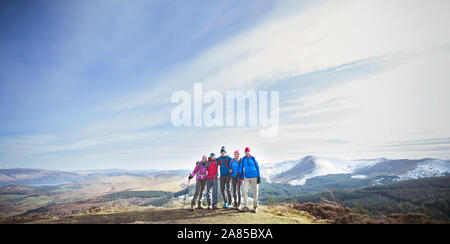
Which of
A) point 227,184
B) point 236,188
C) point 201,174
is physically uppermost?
point 201,174

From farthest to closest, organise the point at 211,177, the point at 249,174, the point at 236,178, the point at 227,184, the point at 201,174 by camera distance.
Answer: the point at 201,174 < the point at 211,177 < the point at 227,184 < the point at 236,178 < the point at 249,174

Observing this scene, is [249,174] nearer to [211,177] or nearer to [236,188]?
[236,188]

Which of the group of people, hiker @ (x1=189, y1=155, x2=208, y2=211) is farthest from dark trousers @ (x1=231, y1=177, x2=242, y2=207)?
hiker @ (x1=189, y1=155, x2=208, y2=211)

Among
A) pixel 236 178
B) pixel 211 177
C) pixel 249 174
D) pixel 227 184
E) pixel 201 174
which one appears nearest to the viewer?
pixel 249 174

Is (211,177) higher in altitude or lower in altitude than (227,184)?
higher

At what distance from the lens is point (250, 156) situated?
11.9 metres

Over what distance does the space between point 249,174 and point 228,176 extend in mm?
1647

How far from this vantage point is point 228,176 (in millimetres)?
12758

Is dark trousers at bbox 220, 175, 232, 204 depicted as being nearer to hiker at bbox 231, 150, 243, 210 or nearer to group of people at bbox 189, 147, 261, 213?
group of people at bbox 189, 147, 261, 213

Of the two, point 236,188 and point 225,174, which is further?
point 225,174

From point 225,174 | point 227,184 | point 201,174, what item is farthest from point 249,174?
point 201,174

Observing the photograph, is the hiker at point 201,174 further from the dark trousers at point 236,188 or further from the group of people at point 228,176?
the dark trousers at point 236,188

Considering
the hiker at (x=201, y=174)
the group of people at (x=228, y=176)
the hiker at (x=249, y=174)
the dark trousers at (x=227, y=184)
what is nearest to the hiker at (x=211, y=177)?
the group of people at (x=228, y=176)
